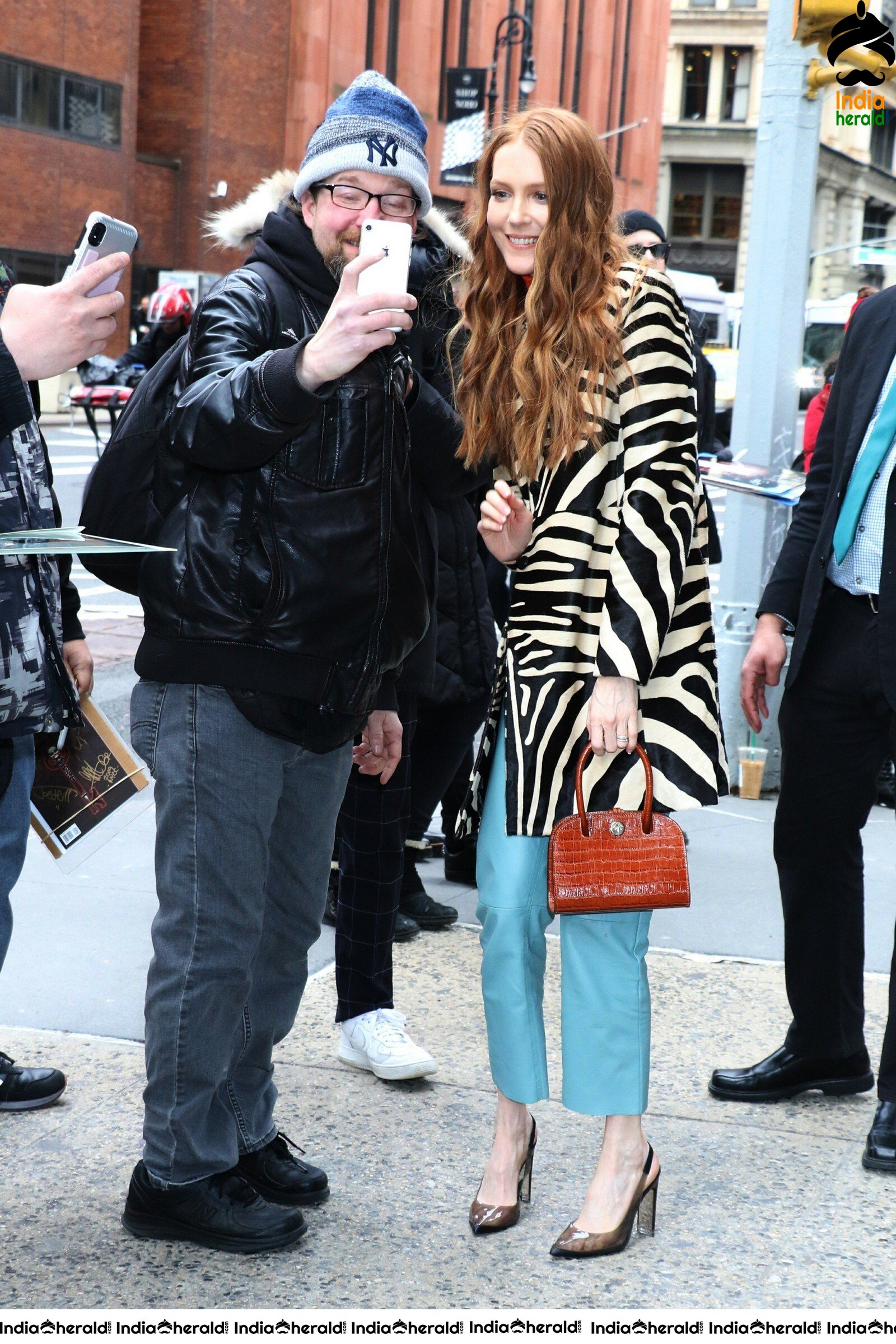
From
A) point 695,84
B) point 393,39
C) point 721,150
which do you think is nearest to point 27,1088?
point 393,39

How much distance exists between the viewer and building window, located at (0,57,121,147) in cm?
3347

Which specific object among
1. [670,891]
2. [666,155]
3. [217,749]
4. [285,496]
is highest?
[666,155]

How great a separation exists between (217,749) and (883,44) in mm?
5372

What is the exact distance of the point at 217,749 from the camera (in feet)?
8.73

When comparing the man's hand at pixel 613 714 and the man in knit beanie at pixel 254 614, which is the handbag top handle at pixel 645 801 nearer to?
the man's hand at pixel 613 714

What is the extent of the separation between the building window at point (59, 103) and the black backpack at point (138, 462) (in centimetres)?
3402

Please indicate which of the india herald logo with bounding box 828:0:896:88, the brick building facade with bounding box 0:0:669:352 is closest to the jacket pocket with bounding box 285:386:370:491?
the india herald logo with bounding box 828:0:896:88

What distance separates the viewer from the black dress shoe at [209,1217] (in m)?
2.78

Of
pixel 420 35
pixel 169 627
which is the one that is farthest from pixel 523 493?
pixel 420 35

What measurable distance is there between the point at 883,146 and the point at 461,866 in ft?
234

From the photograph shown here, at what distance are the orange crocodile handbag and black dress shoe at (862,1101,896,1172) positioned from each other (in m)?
0.93

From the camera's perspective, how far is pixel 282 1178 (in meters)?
3.00

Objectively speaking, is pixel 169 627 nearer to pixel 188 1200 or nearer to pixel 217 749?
pixel 217 749

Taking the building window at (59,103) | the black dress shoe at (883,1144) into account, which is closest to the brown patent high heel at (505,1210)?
the black dress shoe at (883,1144)
